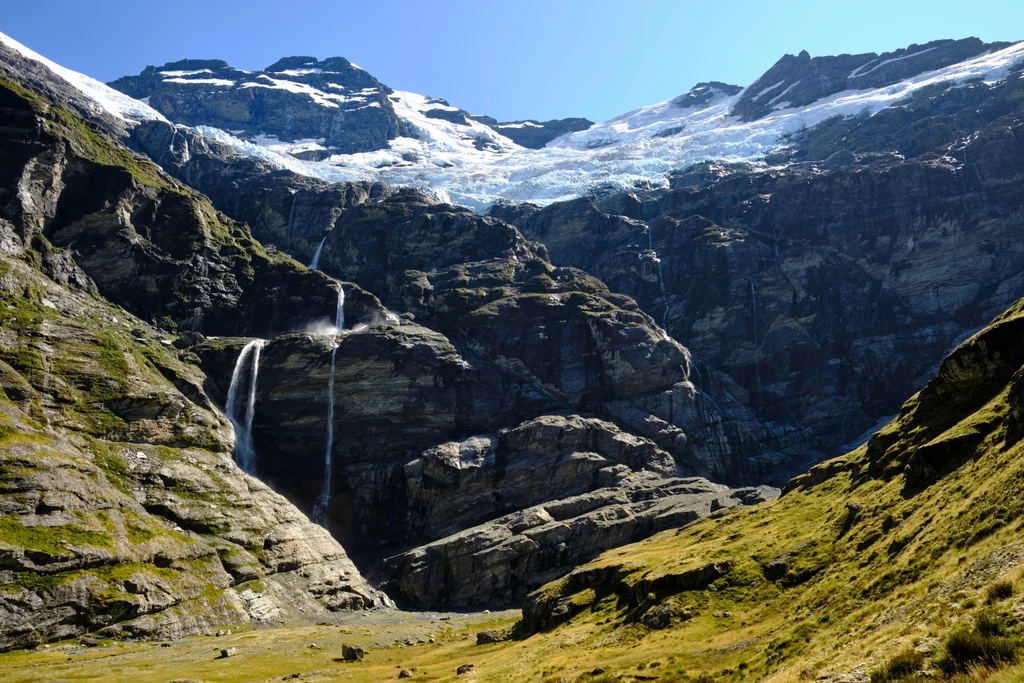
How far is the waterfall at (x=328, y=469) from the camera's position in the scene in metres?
167

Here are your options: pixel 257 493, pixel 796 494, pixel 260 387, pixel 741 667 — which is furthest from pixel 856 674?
pixel 260 387

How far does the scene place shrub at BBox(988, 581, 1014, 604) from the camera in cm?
2692

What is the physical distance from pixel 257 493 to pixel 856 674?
13826cm

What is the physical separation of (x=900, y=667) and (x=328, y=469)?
16096cm

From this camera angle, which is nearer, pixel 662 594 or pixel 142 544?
pixel 662 594

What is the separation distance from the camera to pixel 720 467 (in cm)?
19062

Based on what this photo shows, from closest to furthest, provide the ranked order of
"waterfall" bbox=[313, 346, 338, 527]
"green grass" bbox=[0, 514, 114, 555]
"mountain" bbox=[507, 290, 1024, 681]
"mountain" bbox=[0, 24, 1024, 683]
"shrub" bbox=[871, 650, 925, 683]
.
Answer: "shrub" bbox=[871, 650, 925, 683] → "mountain" bbox=[507, 290, 1024, 681] → "mountain" bbox=[0, 24, 1024, 683] → "green grass" bbox=[0, 514, 114, 555] → "waterfall" bbox=[313, 346, 338, 527]

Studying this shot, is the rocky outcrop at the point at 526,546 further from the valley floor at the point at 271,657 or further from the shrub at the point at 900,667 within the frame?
the shrub at the point at 900,667

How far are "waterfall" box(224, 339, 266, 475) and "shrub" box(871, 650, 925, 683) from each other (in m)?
158

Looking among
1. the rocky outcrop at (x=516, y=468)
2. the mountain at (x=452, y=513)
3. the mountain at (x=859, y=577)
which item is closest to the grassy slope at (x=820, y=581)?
the mountain at (x=859, y=577)

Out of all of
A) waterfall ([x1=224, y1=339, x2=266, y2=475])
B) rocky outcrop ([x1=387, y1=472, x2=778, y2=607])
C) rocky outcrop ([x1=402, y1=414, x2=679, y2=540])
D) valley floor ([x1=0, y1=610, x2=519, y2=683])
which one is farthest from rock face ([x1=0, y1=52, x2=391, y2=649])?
rocky outcrop ([x1=402, y1=414, x2=679, y2=540])

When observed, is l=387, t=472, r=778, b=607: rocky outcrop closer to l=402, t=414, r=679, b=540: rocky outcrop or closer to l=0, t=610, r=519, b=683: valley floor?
l=402, t=414, r=679, b=540: rocky outcrop

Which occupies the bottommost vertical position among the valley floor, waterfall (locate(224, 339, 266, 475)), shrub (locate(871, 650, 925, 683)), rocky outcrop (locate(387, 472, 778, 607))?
rocky outcrop (locate(387, 472, 778, 607))

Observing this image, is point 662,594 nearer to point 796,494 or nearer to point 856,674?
point 796,494
